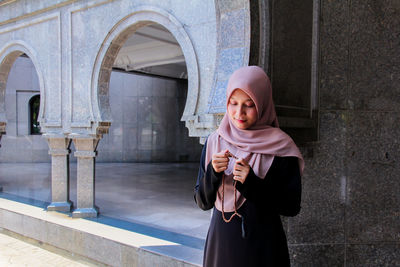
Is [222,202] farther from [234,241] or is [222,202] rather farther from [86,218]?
[86,218]

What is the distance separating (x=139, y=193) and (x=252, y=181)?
278 inches

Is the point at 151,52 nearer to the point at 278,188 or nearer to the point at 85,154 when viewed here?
the point at 85,154

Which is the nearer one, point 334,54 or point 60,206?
point 334,54

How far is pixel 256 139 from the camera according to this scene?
64.1 inches

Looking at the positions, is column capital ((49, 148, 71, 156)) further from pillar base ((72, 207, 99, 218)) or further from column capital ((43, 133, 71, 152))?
pillar base ((72, 207, 99, 218))

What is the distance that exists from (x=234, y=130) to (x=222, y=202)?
36 cm

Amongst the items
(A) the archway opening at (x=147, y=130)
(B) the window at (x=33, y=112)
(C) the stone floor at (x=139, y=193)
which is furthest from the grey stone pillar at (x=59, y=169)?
(B) the window at (x=33, y=112)

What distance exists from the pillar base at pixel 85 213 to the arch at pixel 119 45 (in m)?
1.60

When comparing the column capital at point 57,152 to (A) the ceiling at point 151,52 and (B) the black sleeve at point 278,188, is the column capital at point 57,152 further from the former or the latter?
(B) the black sleeve at point 278,188

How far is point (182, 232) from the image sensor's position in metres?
5.25

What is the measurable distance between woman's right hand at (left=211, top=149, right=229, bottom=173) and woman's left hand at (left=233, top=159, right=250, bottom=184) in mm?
55

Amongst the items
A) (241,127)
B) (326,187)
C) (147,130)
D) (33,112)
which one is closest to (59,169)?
(326,187)

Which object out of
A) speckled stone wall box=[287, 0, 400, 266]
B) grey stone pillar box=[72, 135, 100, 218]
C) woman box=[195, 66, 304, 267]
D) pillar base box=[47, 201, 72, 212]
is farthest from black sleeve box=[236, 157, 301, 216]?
pillar base box=[47, 201, 72, 212]

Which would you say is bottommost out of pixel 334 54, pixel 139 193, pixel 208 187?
pixel 139 193
